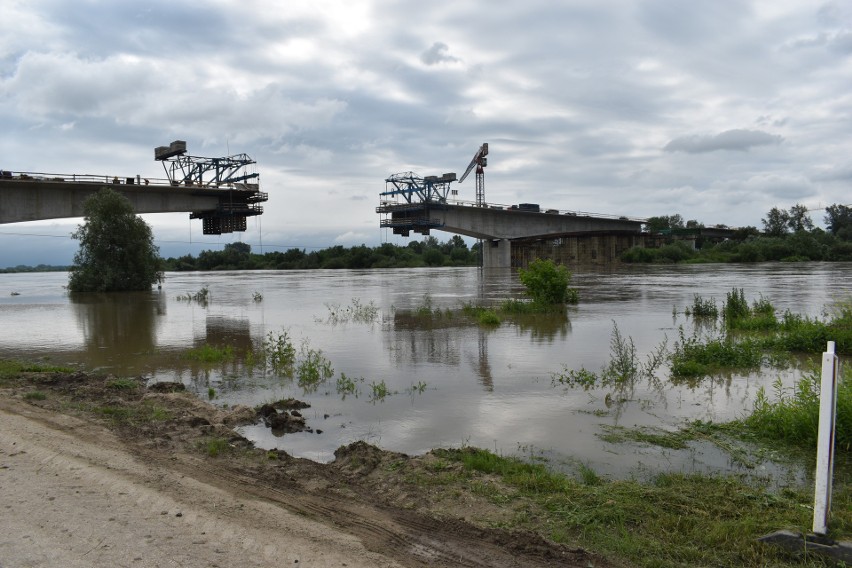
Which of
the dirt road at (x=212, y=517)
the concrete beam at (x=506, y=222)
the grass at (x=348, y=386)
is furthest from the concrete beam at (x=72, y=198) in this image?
the dirt road at (x=212, y=517)

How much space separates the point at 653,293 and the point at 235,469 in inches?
1141

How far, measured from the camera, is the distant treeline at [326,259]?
116812 millimetres

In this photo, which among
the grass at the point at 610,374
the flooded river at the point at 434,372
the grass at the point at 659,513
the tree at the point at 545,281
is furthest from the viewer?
the tree at the point at 545,281

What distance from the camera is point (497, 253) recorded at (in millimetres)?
78500

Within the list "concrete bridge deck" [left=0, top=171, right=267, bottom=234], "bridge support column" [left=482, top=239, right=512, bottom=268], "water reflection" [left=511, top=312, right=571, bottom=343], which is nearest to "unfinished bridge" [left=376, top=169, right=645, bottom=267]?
"bridge support column" [left=482, top=239, right=512, bottom=268]

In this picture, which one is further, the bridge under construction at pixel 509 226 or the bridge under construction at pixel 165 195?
the bridge under construction at pixel 509 226

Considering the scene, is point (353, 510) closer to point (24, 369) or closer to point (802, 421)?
point (802, 421)

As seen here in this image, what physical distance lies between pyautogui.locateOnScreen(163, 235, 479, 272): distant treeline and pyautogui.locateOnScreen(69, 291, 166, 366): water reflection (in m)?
78.6

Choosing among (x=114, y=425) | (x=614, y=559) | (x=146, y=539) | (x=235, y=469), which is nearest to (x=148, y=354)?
(x=114, y=425)

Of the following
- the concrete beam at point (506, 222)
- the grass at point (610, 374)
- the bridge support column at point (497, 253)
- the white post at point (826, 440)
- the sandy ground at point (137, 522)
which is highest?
the concrete beam at point (506, 222)

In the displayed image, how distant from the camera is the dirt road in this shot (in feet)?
13.9

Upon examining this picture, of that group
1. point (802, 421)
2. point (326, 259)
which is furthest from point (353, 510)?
point (326, 259)

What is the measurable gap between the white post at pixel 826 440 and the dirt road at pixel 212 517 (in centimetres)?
169

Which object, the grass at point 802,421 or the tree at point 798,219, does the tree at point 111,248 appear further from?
the tree at point 798,219
